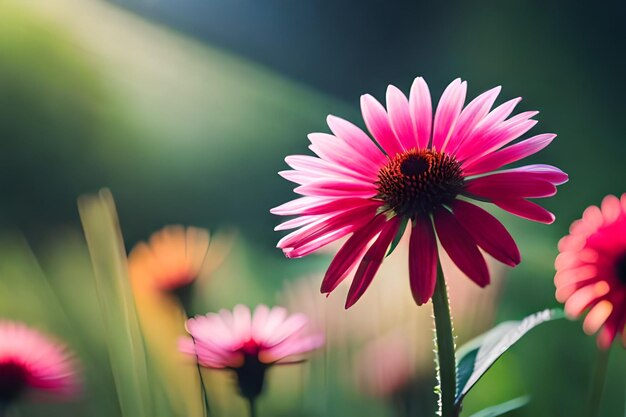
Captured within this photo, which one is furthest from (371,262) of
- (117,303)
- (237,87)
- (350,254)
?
(237,87)

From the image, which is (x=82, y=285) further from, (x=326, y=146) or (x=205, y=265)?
(x=326, y=146)

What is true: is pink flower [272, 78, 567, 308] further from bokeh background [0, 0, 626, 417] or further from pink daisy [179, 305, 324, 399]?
bokeh background [0, 0, 626, 417]

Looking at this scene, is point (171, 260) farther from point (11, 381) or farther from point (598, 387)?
point (598, 387)

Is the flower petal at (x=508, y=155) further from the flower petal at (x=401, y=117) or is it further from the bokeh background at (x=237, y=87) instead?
the bokeh background at (x=237, y=87)

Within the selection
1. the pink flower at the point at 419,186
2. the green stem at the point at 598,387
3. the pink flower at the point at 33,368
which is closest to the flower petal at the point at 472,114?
the pink flower at the point at 419,186

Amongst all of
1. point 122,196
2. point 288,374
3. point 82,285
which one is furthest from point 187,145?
point 288,374

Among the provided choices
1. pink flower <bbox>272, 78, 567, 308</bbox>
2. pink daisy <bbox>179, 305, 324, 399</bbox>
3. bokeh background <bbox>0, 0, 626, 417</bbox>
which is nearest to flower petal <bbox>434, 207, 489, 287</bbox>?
pink flower <bbox>272, 78, 567, 308</bbox>

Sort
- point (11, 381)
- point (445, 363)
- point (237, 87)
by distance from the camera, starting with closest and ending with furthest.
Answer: point (445, 363), point (11, 381), point (237, 87)
